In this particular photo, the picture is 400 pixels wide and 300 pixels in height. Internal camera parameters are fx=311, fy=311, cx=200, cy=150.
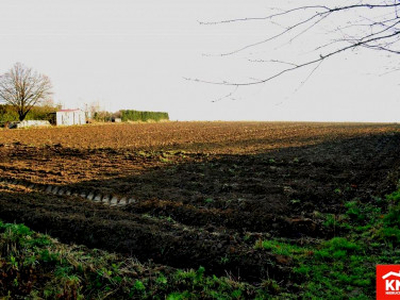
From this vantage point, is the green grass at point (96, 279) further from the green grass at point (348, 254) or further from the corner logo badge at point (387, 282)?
the corner logo badge at point (387, 282)

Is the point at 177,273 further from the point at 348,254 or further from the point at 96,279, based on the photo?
the point at 348,254

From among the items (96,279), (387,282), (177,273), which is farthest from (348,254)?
(96,279)

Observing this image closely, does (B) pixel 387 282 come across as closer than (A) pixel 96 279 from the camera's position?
Yes

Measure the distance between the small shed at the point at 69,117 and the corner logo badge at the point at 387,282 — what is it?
46638 mm

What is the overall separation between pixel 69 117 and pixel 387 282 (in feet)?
160

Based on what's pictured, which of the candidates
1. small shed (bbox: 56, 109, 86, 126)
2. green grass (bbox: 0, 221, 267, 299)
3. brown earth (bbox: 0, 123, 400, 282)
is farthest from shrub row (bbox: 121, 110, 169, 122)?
green grass (bbox: 0, 221, 267, 299)

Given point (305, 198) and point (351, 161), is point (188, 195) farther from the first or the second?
point (351, 161)

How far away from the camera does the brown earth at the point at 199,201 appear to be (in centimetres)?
541

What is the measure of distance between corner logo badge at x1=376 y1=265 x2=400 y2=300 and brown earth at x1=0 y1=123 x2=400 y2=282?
1.16 m

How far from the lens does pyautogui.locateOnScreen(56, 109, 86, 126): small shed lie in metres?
45.1

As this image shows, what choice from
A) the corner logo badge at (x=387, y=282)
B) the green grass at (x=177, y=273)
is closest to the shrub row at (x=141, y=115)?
the green grass at (x=177, y=273)

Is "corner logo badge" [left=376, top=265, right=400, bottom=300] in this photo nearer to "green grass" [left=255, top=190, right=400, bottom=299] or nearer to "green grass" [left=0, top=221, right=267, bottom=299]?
"green grass" [left=255, top=190, right=400, bottom=299]

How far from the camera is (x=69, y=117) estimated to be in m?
46.9

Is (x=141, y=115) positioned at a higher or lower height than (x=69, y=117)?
higher
